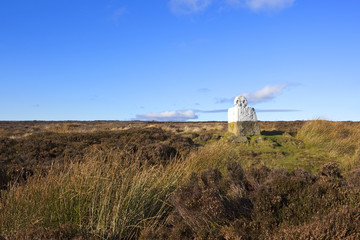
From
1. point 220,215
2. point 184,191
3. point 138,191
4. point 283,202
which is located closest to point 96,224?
point 138,191

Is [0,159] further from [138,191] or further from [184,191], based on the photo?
[184,191]

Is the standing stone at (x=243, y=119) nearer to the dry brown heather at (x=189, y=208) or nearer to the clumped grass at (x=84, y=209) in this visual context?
the dry brown heather at (x=189, y=208)

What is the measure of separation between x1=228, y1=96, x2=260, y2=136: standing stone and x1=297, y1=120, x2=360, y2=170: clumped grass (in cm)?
251

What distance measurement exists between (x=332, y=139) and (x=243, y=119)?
425 cm

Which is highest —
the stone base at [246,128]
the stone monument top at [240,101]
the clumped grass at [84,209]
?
the stone monument top at [240,101]

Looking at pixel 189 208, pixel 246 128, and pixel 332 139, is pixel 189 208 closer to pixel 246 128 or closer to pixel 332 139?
pixel 332 139

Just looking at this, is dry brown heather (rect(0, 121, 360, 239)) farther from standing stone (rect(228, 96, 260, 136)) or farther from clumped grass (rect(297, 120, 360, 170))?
standing stone (rect(228, 96, 260, 136))

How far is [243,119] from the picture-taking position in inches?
617

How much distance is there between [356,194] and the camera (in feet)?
12.0

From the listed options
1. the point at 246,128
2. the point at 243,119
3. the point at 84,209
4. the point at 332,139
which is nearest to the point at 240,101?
the point at 243,119

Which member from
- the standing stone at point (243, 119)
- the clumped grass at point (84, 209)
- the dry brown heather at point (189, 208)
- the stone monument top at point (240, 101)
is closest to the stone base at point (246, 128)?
the standing stone at point (243, 119)

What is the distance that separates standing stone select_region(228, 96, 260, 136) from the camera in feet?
51.1

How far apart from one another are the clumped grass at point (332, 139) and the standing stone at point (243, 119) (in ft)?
8.23

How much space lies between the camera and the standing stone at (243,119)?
15.6 meters
